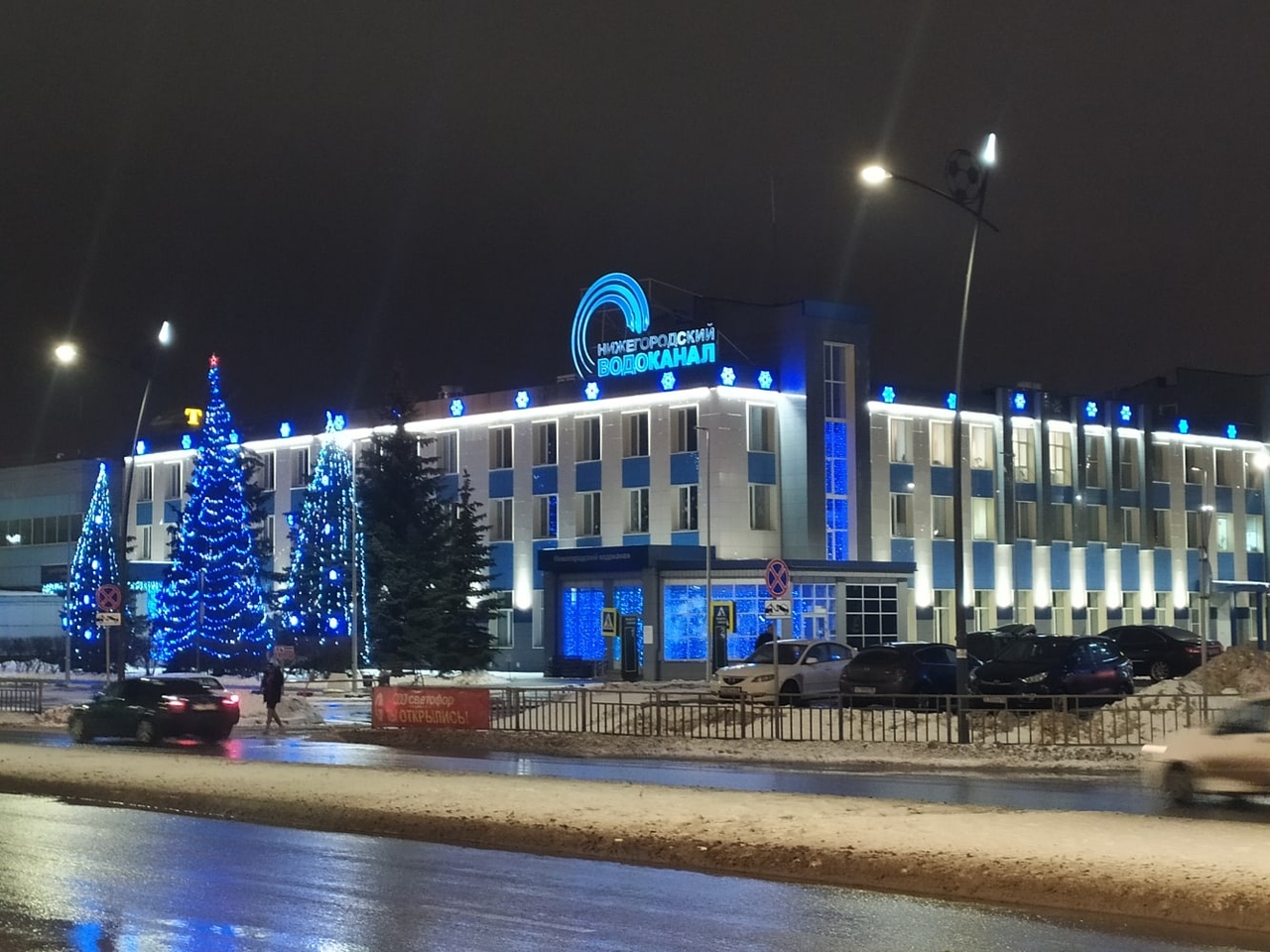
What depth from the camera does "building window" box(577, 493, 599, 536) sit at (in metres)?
68.3

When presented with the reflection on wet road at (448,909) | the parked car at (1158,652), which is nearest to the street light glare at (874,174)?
the reflection on wet road at (448,909)

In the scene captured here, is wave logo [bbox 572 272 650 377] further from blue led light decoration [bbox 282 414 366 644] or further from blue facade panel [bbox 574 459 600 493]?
blue led light decoration [bbox 282 414 366 644]

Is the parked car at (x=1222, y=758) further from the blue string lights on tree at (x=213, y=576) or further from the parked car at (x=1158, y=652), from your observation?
the blue string lights on tree at (x=213, y=576)

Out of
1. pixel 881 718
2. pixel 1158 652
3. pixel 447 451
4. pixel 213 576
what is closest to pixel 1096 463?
pixel 447 451

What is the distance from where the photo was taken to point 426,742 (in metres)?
32.2

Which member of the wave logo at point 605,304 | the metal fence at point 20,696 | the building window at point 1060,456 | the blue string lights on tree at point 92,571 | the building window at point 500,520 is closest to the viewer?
the metal fence at point 20,696

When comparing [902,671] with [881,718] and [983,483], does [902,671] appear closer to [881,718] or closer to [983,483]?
[881,718]

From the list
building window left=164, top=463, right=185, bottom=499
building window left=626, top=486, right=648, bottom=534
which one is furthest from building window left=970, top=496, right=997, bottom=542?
building window left=164, top=463, right=185, bottom=499

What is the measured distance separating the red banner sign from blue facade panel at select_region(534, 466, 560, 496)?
3536 cm

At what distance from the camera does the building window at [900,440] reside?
226 feet

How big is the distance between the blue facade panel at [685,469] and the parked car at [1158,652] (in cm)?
2299

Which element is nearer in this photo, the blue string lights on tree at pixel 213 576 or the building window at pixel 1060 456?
the blue string lights on tree at pixel 213 576

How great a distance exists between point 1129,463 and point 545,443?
100 feet

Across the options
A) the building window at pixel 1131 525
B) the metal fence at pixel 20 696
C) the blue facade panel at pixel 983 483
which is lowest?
the metal fence at pixel 20 696
